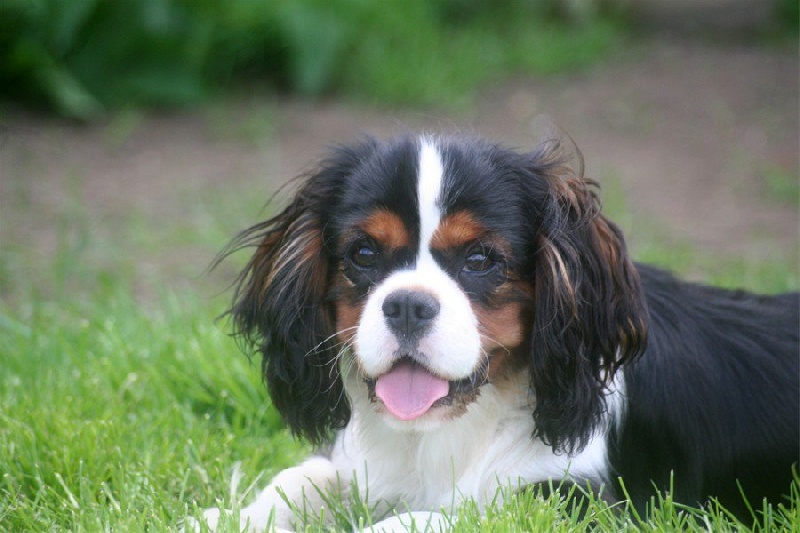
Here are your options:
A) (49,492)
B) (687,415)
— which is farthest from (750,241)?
(49,492)

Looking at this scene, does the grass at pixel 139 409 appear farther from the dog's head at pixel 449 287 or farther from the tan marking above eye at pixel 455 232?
the tan marking above eye at pixel 455 232

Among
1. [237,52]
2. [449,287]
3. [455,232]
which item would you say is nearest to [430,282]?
[449,287]

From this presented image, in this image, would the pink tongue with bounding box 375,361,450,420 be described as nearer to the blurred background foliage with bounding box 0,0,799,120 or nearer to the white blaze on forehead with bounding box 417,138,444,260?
the white blaze on forehead with bounding box 417,138,444,260

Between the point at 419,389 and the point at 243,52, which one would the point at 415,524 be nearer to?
the point at 419,389

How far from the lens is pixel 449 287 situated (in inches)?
120

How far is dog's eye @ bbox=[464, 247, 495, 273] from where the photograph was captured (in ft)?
10.3

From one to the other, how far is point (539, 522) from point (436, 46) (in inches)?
283

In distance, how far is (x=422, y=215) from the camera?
3088 mm

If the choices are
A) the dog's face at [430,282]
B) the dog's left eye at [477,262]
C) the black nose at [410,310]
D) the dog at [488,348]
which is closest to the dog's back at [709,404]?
the dog at [488,348]

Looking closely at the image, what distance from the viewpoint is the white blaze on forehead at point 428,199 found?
3.09 metres

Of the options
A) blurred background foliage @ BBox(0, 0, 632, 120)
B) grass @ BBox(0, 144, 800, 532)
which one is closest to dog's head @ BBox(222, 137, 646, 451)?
grass @ BBox(0, 144, 800, 532)

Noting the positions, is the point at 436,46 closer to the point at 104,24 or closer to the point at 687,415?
the point at 104,24

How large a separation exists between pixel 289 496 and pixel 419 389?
1.88 feet

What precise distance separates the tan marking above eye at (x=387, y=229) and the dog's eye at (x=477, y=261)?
0.56 feet
